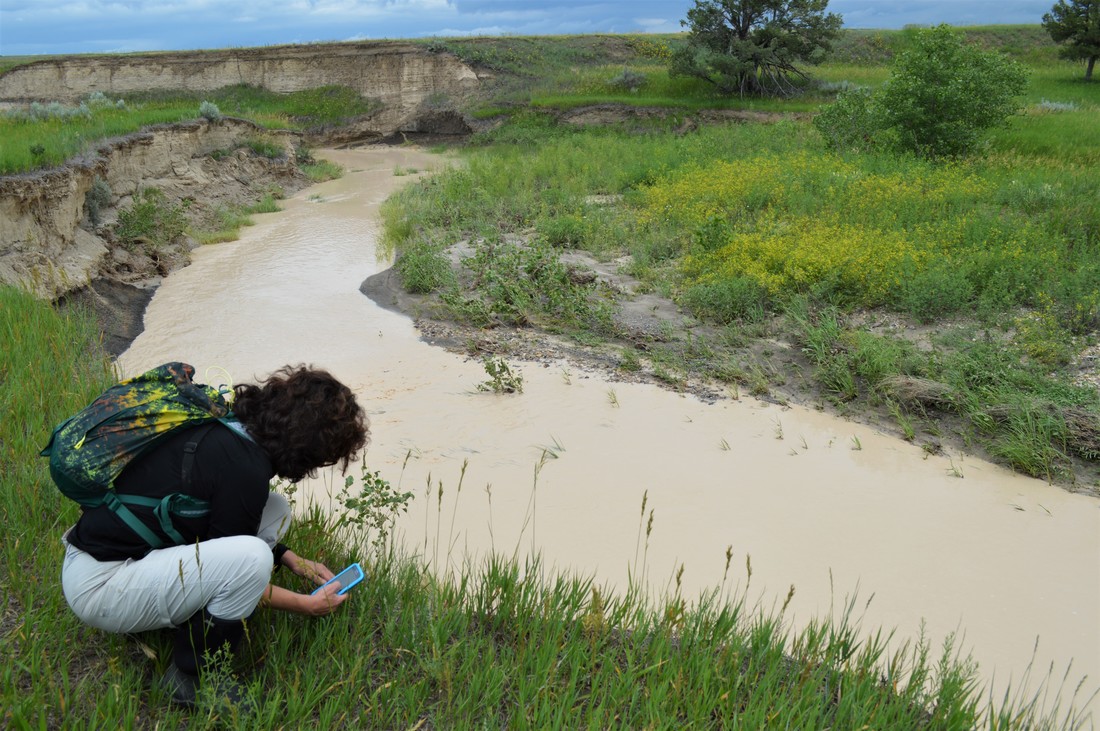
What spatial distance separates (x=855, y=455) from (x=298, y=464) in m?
5.05

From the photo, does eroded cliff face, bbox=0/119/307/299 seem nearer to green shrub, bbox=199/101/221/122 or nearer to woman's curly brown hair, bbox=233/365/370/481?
green shrub, bbox=199/101/221/122

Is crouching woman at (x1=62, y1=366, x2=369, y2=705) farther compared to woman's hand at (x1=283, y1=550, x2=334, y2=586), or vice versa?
woman's hand at (x1=283, y1=550, x2=334, y2=586)

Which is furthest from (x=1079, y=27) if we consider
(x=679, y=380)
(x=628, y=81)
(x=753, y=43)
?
(x=679, y=380)

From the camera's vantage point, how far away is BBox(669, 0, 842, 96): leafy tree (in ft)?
94.8

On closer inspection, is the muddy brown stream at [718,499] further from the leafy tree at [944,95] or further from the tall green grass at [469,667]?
the leafy tree at [944,95]

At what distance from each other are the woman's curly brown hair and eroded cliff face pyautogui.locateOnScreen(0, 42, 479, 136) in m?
34.3

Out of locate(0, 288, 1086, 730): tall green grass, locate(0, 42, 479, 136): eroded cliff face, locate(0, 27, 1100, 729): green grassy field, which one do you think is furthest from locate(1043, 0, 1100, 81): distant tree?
locate(0, 288, 1086, 730): tall green grass

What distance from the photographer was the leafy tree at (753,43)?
1137 inches

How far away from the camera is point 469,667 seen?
9.64 feet

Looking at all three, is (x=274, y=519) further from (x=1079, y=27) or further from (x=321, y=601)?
(x=1079, y=27)

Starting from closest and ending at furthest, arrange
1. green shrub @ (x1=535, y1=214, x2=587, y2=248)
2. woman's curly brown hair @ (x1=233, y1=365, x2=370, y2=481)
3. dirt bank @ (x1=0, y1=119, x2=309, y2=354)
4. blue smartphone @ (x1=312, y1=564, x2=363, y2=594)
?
woman's curly brown hair @ (x1=233, y1=365, x2=370, y2=481) < blue smartphone @ (x1=312, y1=564, x2=363, y2=594) < dirt bank @ (x1=0, y1=119, x2=309, y2=354) < green shrub @ (x1=535, y1=214, x2=587, y2=248)

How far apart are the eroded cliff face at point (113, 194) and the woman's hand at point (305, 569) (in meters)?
6.43

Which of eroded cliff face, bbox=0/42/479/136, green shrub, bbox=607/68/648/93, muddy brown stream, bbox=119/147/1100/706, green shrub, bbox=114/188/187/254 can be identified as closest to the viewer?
muddy brown stream, bbox=119/147/1100/706

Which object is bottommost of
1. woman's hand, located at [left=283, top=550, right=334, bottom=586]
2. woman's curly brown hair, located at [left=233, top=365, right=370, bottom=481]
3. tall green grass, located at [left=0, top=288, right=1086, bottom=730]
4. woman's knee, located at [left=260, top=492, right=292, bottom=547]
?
tall green grass, located at [left=0, top=288, right=1086, bottom=730]
